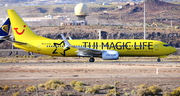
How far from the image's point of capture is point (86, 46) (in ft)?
172

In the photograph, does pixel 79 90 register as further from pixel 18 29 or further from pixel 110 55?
pixel 18 29

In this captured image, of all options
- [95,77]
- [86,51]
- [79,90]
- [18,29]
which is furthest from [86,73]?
[18,29]

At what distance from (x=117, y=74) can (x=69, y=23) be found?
8325 cm

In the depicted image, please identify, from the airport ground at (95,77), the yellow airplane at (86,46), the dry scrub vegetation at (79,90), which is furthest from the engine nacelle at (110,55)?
the dry scrub vegetation at (79,90)

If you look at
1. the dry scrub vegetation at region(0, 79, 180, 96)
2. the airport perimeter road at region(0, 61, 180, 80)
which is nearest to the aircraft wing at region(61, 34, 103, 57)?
the airport perimeter road at region(0, 61, 180, 80)

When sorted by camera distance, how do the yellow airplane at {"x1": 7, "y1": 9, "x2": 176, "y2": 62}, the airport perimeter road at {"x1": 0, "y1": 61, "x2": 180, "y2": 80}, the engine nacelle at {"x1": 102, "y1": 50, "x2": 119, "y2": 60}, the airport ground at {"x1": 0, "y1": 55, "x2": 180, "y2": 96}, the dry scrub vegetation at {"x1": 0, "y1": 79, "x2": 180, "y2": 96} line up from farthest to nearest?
the yellow airplane at {"x1": 7, "y1": 9, "x2": 176, "y2": 62} < the engine nacelle at {"x1": 102, "y1": 50, "x2": 119, "y2": 60} < the airport perimeter road at {"x1": 0, "y1": 61, "x2": 180, "y2": 80} < the airport ground at {"x1": 0, "y1": 55, "x2": 180, "y2": 96} < the dry scrub vegetation at {"x1": 0, "y1": 79, "x2": 180, "y2": 96}

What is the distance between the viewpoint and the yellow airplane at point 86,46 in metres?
51.7

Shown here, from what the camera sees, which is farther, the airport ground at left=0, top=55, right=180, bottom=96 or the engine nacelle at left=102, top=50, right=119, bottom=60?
the engine nacelle at left=102, top=50, right=119, bottom=60

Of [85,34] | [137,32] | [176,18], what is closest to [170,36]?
[137,32]

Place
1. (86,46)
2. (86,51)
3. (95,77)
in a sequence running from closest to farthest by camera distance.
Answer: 1. (95,77)
2. (86,51)
3. (86,46)

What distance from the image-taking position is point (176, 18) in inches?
6855

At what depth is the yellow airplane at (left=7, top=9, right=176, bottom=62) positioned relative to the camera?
51.7 meters

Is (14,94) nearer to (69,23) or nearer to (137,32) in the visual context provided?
(137,32)

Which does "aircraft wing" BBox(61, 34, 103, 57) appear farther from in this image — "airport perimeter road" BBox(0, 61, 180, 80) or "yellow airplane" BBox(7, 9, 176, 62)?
"airport perimeter road" BBox(0, 61, 180, 80)
